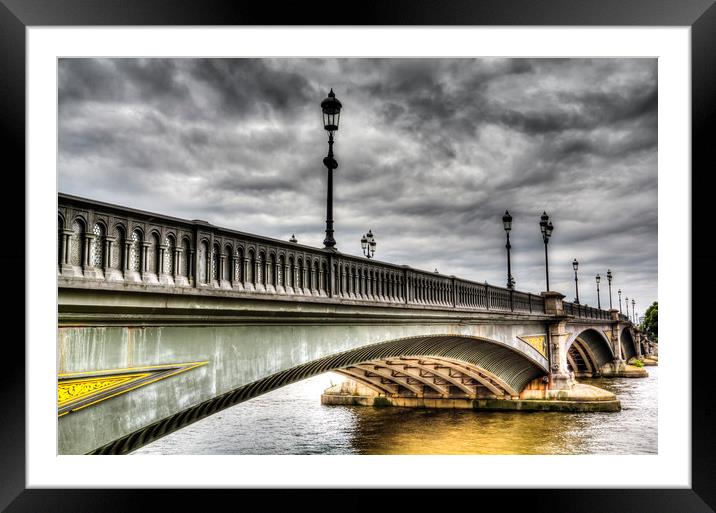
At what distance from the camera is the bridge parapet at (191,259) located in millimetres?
4855

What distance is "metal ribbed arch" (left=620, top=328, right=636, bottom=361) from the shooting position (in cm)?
4590

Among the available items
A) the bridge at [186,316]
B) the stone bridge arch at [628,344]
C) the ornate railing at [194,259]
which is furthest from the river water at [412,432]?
the stone bridge arch at [628,344]

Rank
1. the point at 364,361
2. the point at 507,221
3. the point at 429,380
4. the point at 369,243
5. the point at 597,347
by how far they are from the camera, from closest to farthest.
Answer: the point at 364,361, the point at 507,221, the point at 369,243, the point at 429,380, the point at 597,347

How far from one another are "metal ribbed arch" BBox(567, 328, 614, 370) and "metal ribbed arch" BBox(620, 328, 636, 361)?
279 inches

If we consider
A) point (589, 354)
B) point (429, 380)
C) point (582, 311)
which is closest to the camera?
point (429, 380)

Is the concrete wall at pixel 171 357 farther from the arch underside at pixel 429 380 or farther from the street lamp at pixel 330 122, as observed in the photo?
the arch underside at pixel 429 380

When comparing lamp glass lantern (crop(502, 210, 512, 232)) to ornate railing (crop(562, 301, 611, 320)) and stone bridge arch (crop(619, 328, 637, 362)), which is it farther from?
stone bridge arch (crop(619, 328, 637, 362))

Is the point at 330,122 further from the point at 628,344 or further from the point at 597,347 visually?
the point at 628,344

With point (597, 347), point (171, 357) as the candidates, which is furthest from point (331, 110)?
point (597, 347)

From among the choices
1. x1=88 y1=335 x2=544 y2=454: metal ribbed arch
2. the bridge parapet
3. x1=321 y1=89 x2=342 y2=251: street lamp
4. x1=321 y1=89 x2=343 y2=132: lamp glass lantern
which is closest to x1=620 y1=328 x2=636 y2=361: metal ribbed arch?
x1=88 y1=335 x2=544 y2=454: metal ribbed arch
